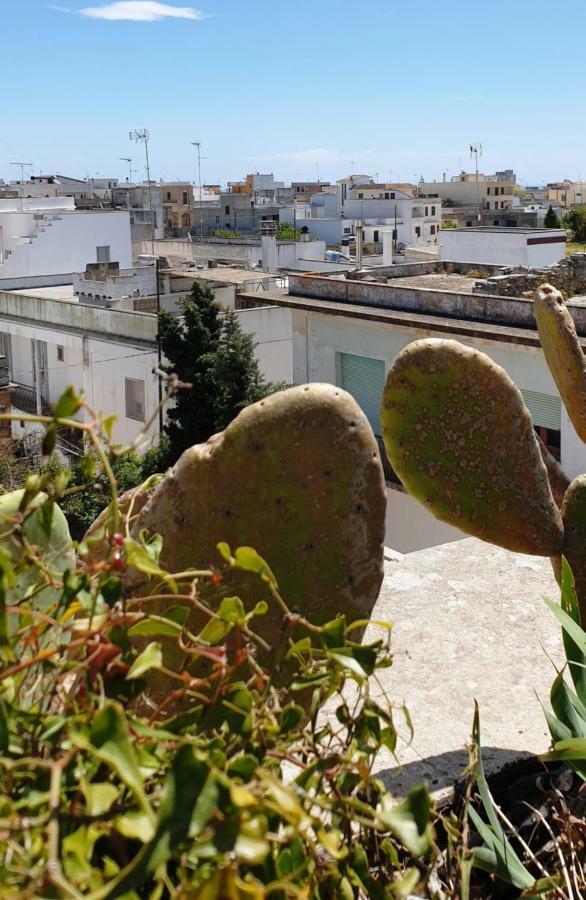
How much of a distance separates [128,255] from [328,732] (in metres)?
24.8

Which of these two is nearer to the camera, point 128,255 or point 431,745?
point 431,745

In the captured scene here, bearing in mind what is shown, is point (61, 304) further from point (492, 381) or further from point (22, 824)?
point (22, 824)

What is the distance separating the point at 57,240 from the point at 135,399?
29.1ft

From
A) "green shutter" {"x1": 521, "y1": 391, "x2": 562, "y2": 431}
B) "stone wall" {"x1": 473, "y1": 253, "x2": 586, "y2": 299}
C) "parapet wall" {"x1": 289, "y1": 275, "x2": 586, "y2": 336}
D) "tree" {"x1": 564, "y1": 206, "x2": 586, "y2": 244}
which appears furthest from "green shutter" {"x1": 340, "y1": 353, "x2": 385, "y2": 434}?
"tree" {"x1": 564, "y1": 206, "x2": 586, "y2": 244}

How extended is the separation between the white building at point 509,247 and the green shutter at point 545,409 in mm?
7646

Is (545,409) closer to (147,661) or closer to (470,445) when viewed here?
(470,445)

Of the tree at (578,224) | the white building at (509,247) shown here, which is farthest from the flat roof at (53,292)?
the tree at (578,224)

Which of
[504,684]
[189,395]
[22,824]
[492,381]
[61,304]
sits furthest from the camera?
[61,304]

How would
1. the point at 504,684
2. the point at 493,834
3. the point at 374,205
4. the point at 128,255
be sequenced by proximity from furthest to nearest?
the point at 374,205 → the point at 128,255 → the point at 504,684 → the point at 493,834

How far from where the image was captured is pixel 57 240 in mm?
22844

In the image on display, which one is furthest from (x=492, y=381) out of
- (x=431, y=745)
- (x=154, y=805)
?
(x=154, y=805)

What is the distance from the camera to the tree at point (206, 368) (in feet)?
43.3

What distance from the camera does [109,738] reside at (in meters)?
0.65

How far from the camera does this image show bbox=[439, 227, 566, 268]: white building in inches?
698
